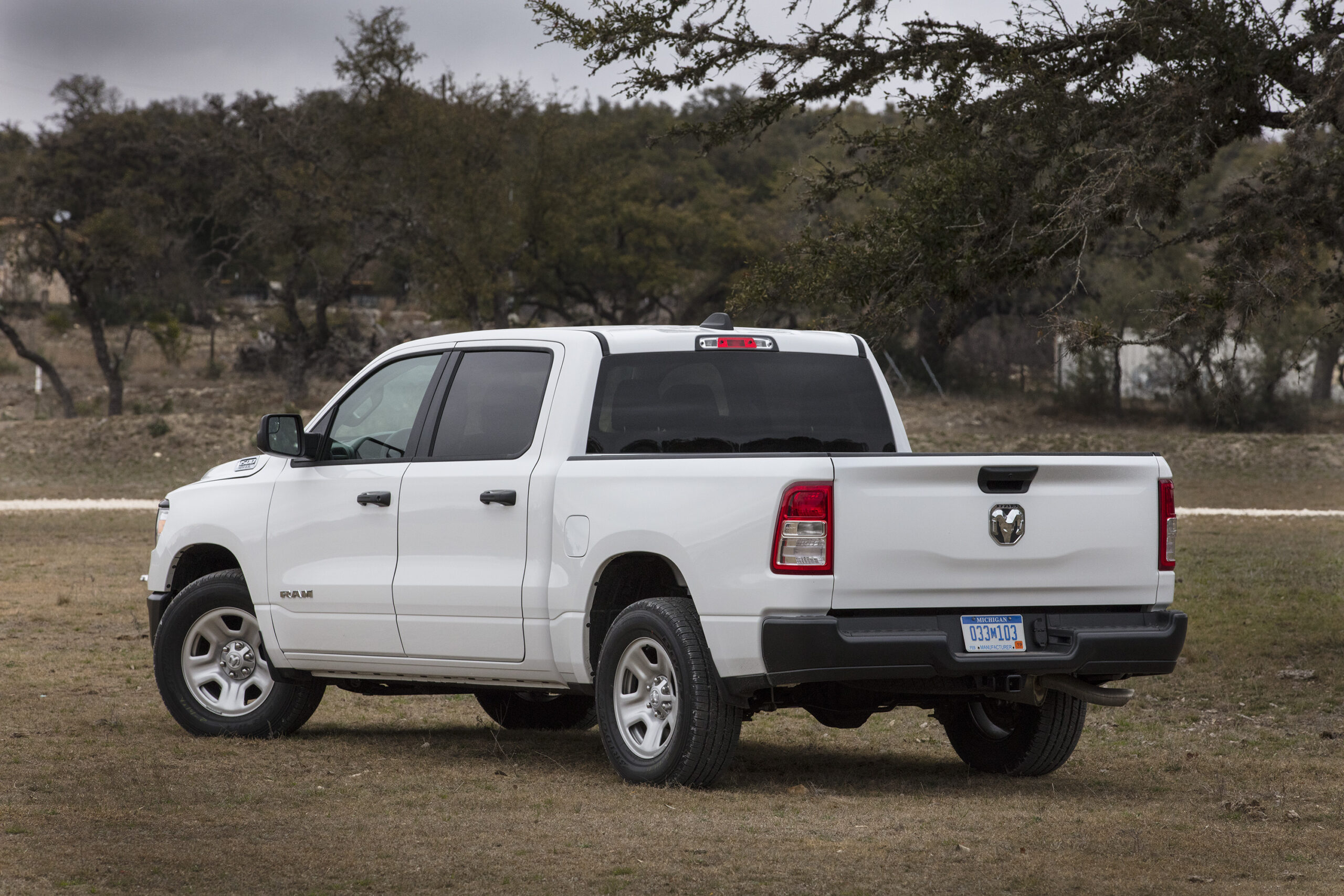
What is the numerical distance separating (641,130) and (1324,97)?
53.0 m

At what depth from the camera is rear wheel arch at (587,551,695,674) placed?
7406 millimetres

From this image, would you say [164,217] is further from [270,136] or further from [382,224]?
[382,224]

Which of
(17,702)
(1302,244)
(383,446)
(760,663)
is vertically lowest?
(17,702)

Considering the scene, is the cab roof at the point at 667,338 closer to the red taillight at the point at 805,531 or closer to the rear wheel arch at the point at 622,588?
the rear wheel arch at the point at 622,588

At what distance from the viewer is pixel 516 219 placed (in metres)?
45.8

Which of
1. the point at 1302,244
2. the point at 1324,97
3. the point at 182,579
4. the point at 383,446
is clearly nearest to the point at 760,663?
the point at 383,446

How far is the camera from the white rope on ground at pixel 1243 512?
2661 cm

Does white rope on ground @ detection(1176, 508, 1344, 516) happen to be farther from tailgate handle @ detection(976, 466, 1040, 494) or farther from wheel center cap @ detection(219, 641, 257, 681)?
tailgate handle @ detection(976, 466, 1040, 494)

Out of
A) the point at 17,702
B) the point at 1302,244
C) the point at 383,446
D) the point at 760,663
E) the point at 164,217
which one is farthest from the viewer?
the point at 164,217

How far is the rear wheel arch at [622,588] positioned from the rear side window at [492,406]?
70 centimetres

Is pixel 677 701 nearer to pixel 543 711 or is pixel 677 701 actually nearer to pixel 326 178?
pixel 543 711

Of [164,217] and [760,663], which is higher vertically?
[164,217]

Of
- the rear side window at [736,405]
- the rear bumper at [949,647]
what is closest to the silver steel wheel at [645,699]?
the rear bumper at [949,647]

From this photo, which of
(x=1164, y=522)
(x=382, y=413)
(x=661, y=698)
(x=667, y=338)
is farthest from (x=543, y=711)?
(x=1164, y=522)
